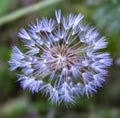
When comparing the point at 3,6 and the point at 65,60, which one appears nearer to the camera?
the point at 65,60

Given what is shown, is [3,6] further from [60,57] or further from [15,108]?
[60,57]

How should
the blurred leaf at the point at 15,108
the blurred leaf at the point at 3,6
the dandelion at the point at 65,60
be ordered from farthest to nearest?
the blurred leaf at the point at 15,108
the blurred leaf at the point at 3,6
the dandelion at the point at 65,60

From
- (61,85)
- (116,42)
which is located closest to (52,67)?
(61,85)

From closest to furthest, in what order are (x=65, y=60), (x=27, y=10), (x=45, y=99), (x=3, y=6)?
1. (x=65, y=60)
2. (x=27, y=10)
3. (x=3, y=6)
4. (x=45, y=99)

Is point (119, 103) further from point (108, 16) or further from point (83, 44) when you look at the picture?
point (83, 44)

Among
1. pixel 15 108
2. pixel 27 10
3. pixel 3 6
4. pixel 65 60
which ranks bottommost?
pixel 15 108

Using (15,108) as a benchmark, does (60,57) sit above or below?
above

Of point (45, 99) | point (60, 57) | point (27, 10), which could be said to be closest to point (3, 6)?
point (27, 10)

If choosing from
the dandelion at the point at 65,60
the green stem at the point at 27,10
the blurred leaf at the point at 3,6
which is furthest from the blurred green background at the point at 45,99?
the dandelion at the point at 65,60

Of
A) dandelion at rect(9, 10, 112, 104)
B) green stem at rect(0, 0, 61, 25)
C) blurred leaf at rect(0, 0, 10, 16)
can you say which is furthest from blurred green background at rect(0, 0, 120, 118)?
dandelion at rect(9, 10, 112, 104)

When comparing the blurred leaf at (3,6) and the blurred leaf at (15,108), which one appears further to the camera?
the blurred leaf at (15,108)

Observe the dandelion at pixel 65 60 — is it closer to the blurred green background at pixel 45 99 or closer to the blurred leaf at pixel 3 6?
the blurred green background at pixel 45 99
